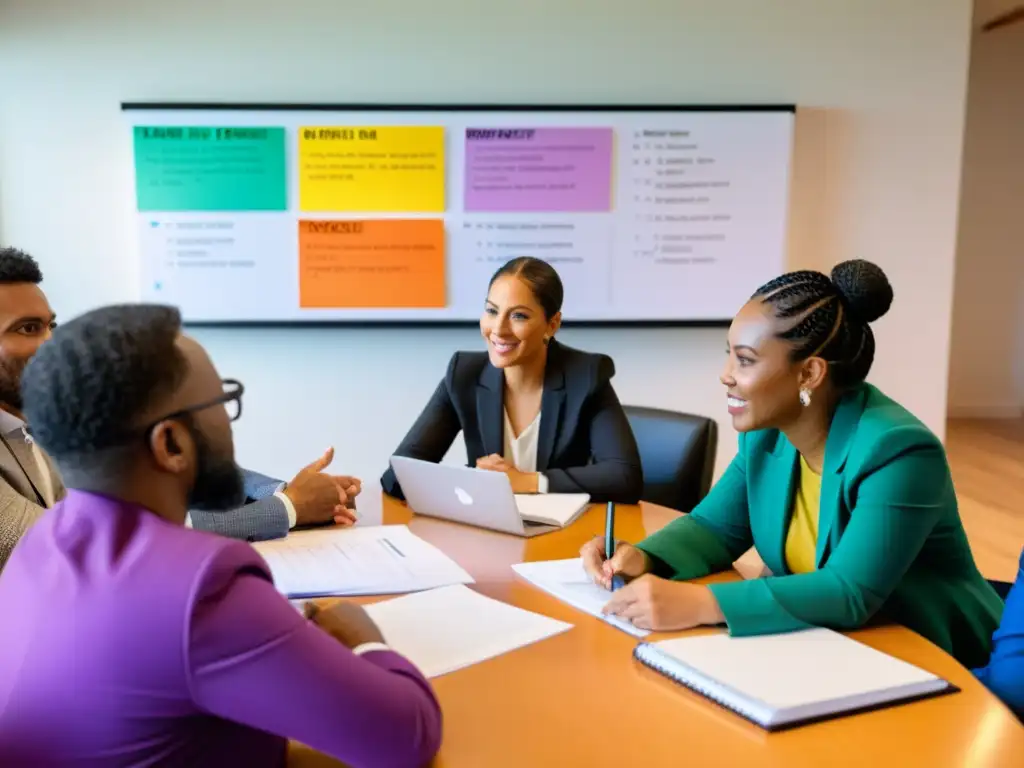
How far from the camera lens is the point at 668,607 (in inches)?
49.7

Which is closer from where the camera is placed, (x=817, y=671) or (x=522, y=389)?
(x=817, y=671)

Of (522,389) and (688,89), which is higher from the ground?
(688,89)

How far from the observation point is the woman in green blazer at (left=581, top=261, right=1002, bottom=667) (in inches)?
50.2

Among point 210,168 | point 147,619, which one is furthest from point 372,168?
point 147,619

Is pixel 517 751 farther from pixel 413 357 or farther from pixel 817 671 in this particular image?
pixel 413 357

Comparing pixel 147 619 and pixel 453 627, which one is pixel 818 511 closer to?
pixel 453 627

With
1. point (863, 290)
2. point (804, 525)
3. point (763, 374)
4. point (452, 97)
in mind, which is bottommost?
point (804, 525)

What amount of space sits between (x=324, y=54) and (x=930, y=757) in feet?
10.3

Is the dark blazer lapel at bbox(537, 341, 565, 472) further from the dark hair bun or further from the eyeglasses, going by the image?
the eyeglasses

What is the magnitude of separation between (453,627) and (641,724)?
35cm

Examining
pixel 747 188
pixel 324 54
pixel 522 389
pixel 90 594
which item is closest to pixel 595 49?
pixel 747 188

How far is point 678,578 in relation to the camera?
1.51 m

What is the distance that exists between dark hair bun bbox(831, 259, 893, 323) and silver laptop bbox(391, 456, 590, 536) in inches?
28.0

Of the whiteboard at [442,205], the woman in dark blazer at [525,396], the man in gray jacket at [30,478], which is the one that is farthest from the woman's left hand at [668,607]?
the whiteboard at [442,205]
